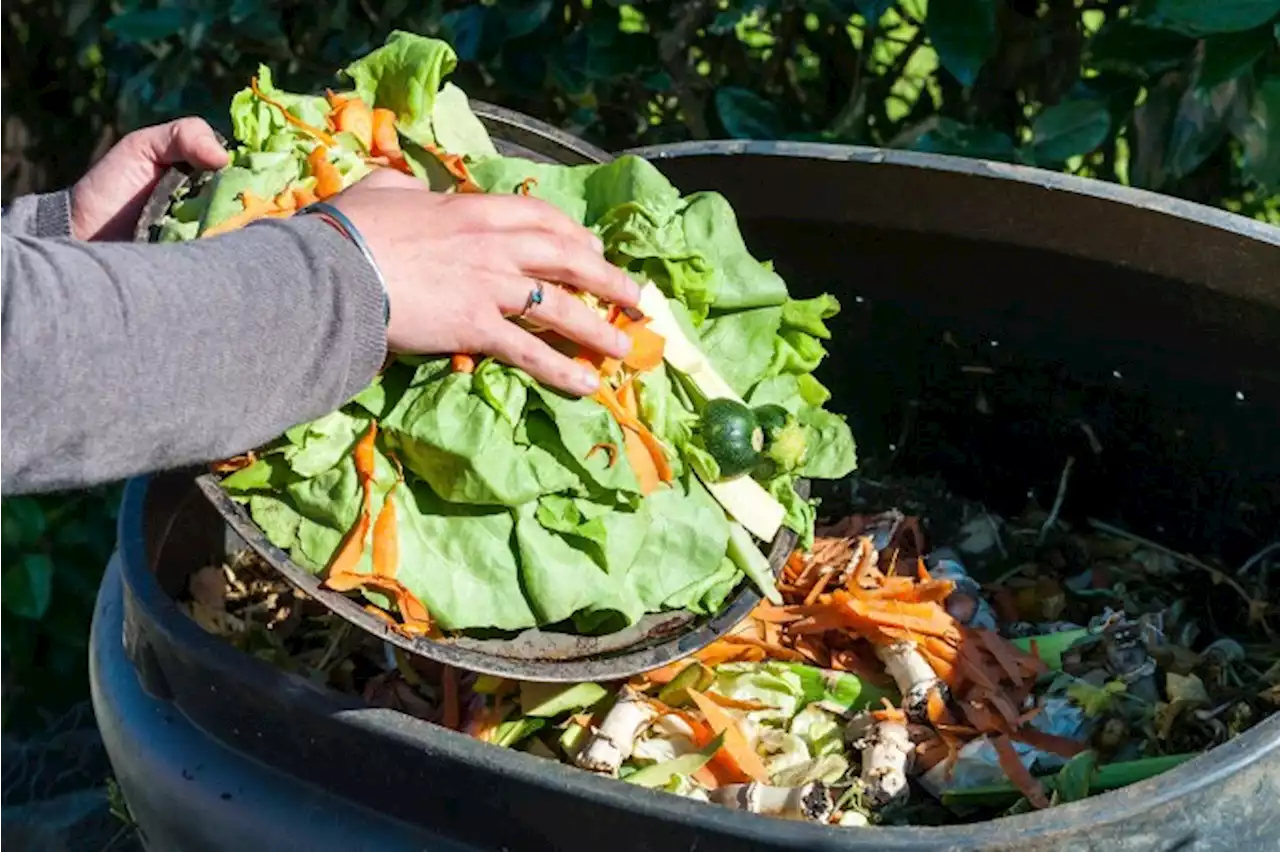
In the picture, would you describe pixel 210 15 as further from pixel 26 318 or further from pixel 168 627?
pixel 26 318

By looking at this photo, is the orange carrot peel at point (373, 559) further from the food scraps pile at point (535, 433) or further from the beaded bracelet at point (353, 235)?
the beaded bracelet at point (353, 235)

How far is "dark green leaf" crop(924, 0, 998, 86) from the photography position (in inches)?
100

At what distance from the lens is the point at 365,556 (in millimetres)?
1659

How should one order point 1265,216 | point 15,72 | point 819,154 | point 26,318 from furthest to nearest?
point 15,72, point 1265,216, point 819,154, point 26,318

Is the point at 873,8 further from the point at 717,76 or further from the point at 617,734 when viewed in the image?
the point at 617,734

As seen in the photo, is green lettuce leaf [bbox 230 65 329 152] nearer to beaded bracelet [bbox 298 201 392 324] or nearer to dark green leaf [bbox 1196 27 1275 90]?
beaded bracelet [bbox 298 201 392 324]

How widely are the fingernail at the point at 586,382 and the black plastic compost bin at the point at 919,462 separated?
376mm

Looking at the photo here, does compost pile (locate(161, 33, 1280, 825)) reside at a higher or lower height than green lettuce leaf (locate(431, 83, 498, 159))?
lower

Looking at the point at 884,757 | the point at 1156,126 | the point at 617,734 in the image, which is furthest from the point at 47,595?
the point at 1156,126

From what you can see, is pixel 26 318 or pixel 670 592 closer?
pixel 26 318

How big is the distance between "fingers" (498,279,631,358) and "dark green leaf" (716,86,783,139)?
133 centimetres

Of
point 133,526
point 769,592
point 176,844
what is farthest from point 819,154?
point 176,844

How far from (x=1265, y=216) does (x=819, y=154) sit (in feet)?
5.27

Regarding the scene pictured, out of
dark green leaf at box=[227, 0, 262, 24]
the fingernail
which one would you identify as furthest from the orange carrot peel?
dark green leaf at box=[227, 0, 262, 24]
